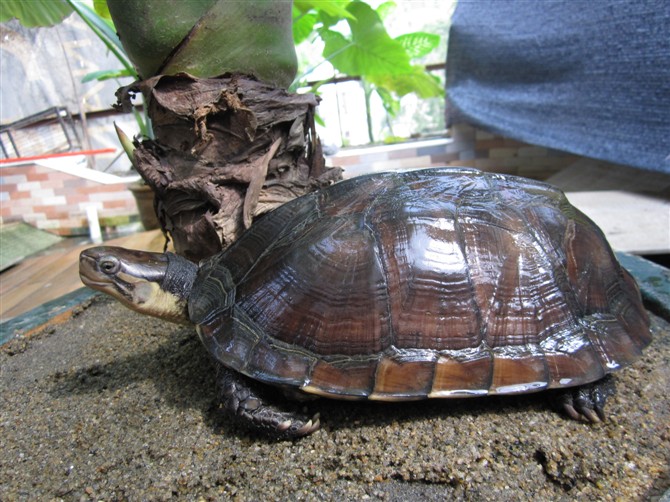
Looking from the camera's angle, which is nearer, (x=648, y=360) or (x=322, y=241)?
(x=322, y=241)

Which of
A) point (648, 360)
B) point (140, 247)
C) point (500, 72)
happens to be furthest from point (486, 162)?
point (140, 247)

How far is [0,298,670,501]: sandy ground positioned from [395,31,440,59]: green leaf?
334 centimetres

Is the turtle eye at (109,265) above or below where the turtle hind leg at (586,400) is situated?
above

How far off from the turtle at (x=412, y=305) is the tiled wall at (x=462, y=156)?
7.82 ft

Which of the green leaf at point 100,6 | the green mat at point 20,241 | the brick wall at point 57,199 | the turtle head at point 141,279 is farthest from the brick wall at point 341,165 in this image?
the turtle head at point 141,279

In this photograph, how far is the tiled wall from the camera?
3604 mm

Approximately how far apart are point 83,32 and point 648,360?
12.7 feet

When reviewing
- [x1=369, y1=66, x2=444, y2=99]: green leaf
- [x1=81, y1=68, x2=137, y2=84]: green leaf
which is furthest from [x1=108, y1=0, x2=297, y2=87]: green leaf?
[x1=369, y1=66, x2=444, y2=99]: green leaf

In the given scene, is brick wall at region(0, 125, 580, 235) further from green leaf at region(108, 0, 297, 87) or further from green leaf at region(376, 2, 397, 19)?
green leaf at region(108, 0, 297, 87)

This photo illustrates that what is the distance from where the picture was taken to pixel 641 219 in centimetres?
250

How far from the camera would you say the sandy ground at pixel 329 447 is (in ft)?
3.15

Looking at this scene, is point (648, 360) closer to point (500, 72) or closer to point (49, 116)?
point (500, 72)

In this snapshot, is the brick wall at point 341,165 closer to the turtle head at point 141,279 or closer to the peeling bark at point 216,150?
the peeling bark at point 216,150

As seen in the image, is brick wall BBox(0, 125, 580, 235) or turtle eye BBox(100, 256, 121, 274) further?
brick wall BBox(0, 125, 580, 235)
